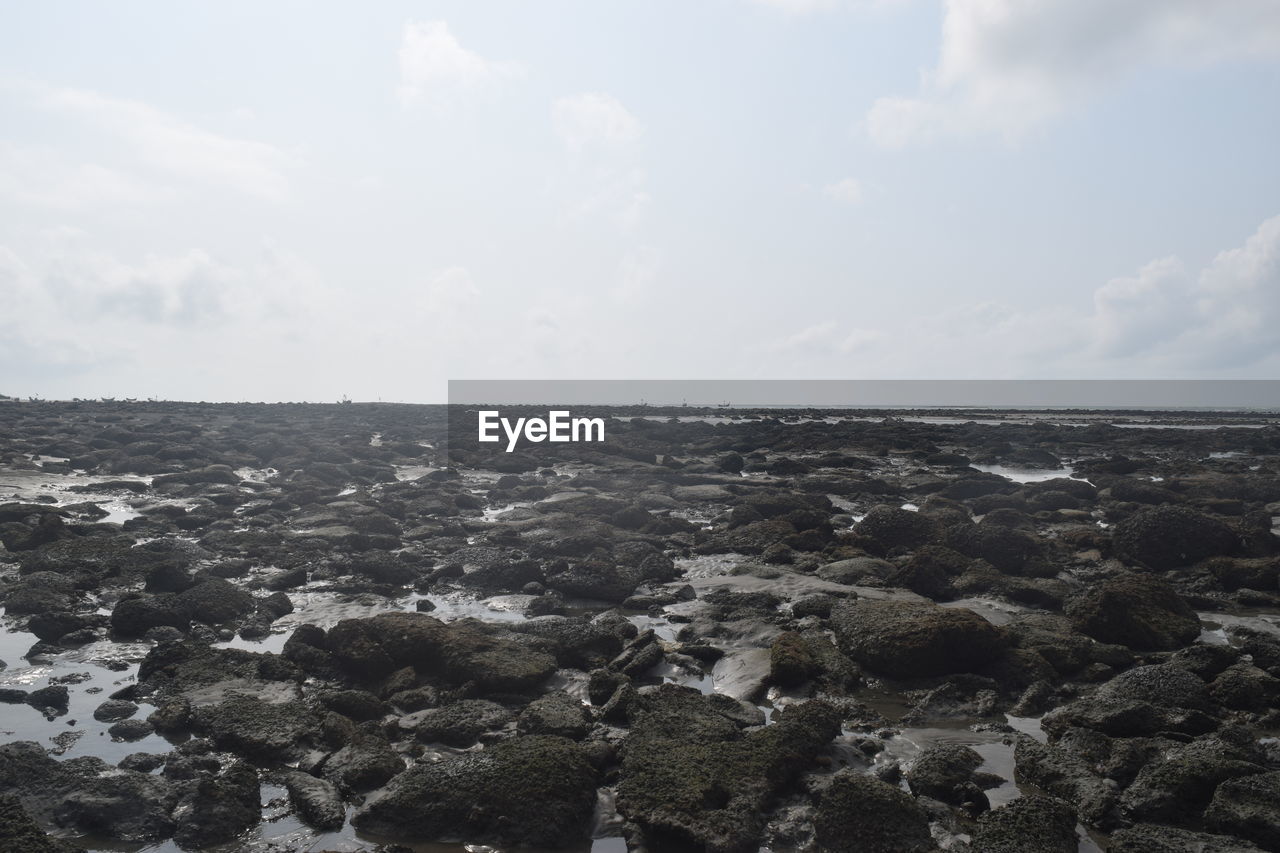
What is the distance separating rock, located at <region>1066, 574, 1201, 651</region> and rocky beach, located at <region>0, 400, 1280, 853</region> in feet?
0.17

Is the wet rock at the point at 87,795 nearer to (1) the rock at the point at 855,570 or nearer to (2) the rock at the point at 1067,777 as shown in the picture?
(2) the rock at the point at 1067,777

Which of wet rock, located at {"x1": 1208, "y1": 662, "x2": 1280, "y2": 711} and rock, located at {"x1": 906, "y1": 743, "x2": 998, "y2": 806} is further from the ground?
wet rock, located at {"x1": 1208, "y1": 662, "x2": 1280, "y2": 711}

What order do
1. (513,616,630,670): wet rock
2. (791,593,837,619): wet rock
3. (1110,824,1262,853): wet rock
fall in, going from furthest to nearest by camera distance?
1. (791,593,837,619): wet rock
2. (513,616,630,670): wet rock
3. (1110,824,1262,853): wet rock

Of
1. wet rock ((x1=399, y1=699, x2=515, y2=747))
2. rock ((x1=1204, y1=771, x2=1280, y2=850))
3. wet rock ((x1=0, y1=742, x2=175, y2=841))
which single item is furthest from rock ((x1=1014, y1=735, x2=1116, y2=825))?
wet rock ((x1=0, y1=742, x2=175, y2=841))

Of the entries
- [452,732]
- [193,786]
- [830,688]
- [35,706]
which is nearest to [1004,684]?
[830,688]

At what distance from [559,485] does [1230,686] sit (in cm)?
1684

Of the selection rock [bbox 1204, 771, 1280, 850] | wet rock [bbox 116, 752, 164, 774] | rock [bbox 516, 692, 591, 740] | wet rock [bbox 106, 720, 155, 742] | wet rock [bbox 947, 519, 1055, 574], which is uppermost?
wet rock [bbox 947, 519, 1055, 574]

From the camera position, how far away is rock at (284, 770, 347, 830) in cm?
564

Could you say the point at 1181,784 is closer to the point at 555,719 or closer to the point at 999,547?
the point at 555,719

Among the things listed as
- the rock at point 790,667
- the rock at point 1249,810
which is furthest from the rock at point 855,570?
the rock at point 1249,810

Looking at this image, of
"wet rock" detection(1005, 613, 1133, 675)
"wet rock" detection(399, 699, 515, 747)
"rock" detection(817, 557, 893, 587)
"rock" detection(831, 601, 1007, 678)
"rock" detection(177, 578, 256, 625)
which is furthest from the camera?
"rock" detection(817, 557, 893, 587)

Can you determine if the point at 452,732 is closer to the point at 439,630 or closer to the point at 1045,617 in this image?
the point at 439,630

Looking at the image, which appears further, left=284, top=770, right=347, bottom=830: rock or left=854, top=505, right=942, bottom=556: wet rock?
left=854, top=505, right=942, bottom=556: wet rock

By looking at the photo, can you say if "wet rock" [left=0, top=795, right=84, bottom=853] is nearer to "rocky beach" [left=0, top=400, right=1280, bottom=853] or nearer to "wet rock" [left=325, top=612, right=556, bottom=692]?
"rocky beach" [left=0, top=400, right=1280, bottom=853]
